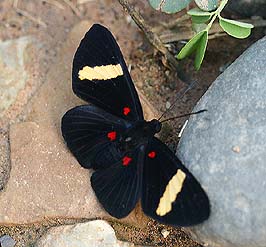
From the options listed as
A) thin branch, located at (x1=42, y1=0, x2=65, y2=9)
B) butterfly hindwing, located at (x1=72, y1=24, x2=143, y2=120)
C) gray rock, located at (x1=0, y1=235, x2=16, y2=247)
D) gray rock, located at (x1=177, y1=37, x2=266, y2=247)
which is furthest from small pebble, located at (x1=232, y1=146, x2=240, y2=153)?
thin branch, located at (x1=42, y1=0, x2=65, y2=9)

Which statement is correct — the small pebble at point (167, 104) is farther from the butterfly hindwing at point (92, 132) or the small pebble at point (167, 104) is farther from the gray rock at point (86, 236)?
the gray rock at point (86, 236)

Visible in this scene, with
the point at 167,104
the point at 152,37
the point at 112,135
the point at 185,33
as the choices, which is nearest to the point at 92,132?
the point at 112,135

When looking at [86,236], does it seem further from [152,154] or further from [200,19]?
[200,19]

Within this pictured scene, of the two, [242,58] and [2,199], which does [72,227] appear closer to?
[2,199]

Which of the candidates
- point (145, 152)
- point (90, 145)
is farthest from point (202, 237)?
point (90, 145)

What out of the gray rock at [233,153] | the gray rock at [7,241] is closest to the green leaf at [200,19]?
the gray rock at [233,153]

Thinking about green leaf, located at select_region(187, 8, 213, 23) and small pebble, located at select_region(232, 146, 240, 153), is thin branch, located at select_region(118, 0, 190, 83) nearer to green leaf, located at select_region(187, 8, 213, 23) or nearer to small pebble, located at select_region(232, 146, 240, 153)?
green leaf, located at select_region(187, 8, 213, 23)

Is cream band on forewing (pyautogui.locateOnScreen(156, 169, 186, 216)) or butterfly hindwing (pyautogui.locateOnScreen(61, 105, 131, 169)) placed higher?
cream band on forewing (pyautogui.locateOnScreen(156, 169, 186, 216))
